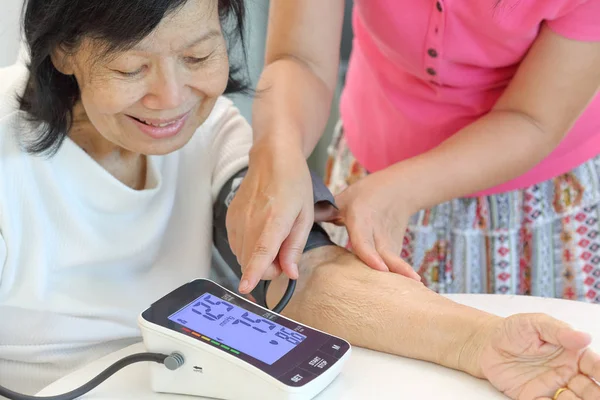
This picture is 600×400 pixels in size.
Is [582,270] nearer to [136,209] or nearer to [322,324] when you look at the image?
[322,324]

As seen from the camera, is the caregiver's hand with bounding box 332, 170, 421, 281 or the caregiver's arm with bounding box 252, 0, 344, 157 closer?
the caregiver's hand with bounding box 332, 170, 421, 281

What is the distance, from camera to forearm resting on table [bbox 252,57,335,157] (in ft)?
3.53

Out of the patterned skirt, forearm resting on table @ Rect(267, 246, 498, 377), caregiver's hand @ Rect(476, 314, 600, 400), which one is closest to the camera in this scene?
caregiver's hand @ Rect(476, 314, 600, 400)

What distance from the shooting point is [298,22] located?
45.2 inches

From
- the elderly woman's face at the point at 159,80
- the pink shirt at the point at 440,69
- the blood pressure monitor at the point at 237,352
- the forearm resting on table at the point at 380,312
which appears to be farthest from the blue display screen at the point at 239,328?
the pink shirt at the point at 440,69

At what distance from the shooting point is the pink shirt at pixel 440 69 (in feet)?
3.37

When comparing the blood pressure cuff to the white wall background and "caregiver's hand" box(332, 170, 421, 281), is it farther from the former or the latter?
the white wall background

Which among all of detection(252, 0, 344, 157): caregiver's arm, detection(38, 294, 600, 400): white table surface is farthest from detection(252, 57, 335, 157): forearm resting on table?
detection(38, 294, 600, 400): white table surface

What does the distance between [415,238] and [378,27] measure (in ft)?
1.20

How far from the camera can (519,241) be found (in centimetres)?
127

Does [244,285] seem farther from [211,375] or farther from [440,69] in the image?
[440,69]

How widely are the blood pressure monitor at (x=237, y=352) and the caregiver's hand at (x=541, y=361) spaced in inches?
6.3

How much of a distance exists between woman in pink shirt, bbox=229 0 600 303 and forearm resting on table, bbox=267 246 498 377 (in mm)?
37

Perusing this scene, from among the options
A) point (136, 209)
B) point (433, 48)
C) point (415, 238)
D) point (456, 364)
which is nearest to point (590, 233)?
point (415, 238)
